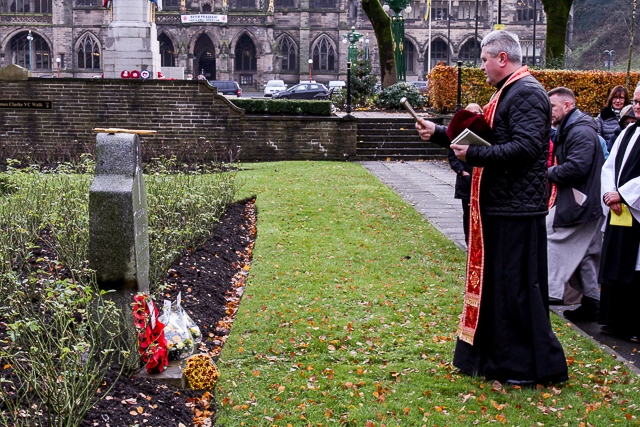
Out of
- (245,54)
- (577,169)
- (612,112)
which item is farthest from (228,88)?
(577,169)

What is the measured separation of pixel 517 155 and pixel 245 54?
71119 millimetres

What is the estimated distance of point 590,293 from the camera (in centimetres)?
757

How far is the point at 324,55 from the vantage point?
74750 mm

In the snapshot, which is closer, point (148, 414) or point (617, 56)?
point (148, 414)

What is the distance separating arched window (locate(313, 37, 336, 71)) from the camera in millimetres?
74625

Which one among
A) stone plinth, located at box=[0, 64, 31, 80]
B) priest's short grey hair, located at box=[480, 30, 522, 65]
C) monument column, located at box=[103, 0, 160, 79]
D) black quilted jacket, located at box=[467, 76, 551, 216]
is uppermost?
monument column, located at box=[103, 0, 160, 79]

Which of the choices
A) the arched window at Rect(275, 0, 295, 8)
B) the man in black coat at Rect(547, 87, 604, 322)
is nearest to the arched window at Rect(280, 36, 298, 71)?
the arched window at Rect(275, 0, 295, 8)

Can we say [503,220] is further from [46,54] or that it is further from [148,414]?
[46,54]

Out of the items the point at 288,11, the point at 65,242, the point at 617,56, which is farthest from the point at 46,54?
the point at 65,242

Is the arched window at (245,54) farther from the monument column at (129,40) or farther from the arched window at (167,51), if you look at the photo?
the monument column at (129,40)

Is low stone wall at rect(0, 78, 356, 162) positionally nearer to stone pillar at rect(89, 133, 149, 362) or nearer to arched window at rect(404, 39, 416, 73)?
stone pillar at rect(89, 133, 149, 362)

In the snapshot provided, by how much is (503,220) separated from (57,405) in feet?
9.64

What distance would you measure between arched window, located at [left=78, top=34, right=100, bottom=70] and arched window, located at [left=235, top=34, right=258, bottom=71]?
12.3m

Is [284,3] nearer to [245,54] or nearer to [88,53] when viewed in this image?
[245,54]
